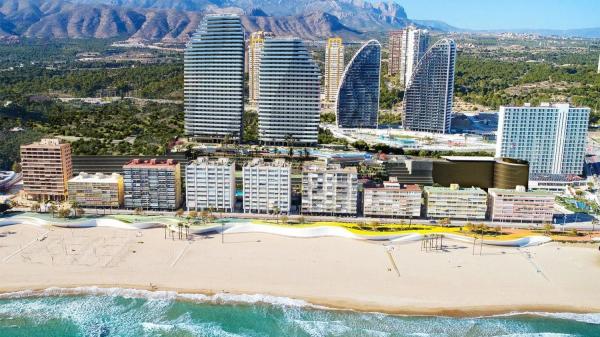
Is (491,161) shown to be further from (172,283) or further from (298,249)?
(172,283)

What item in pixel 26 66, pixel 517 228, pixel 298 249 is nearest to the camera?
pixel 298 249

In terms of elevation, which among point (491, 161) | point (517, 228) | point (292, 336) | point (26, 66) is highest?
point (26, 66)

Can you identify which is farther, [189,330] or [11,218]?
[11,218]

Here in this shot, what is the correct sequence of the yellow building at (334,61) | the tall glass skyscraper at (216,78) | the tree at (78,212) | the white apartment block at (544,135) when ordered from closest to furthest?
the tree at (78,212) → the white apartment block at (544,135) → the tall glass skyscraper at (216,78) → the yellow building at (334,61)

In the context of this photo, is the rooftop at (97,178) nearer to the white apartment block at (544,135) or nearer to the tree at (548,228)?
the tree at (548,228)

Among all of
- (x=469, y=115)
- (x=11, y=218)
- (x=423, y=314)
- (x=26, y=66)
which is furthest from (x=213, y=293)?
(x=26, y=66)

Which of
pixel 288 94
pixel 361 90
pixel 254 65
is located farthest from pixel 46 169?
pixel 254 65

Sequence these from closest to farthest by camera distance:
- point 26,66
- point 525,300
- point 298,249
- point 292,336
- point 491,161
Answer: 1. point 292,336
2. point 525,300
3. point 298,249
4. point 491,161
5. point 26,66

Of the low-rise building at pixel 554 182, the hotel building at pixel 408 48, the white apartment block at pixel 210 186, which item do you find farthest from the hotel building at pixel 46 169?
the hotel building at pixel 408 48
